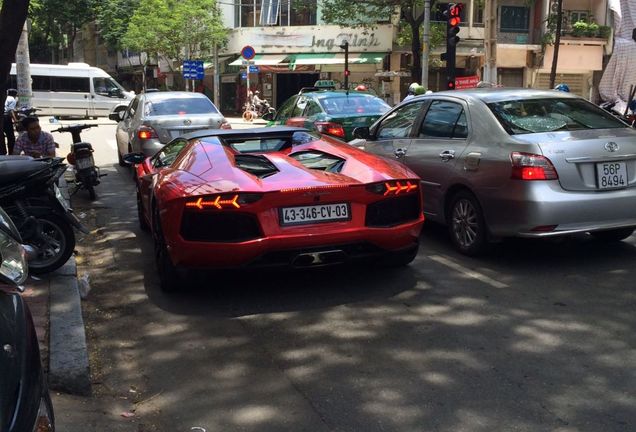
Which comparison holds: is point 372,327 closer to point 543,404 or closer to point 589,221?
point 543,404

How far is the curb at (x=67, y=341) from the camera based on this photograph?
12.2ft

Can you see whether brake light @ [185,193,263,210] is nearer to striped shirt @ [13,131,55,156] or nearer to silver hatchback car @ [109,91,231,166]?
striped shirt @ [13,131,55,156]

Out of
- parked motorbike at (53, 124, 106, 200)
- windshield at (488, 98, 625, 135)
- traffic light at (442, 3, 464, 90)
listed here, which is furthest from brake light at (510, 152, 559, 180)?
traffic light at (442, 3, 464, 90)

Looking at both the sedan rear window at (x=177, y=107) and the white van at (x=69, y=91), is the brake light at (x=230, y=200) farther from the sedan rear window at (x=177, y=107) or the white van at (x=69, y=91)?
the white van at (x=69, y=91)

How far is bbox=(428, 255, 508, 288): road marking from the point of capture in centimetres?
546

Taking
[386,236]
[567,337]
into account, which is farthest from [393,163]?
[567,337]

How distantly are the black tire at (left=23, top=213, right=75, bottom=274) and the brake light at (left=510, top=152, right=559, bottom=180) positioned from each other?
385 cm

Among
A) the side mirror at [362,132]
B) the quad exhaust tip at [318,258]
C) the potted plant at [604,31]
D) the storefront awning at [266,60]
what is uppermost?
the potted plant at [604,31]

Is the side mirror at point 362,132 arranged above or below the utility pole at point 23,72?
below

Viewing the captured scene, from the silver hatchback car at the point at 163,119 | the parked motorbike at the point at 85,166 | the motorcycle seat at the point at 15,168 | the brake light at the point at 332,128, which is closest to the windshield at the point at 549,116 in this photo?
the motorcycle seat at the point at 15,168

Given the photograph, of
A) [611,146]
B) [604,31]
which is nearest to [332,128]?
[611,146]

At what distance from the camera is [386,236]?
5043 mm

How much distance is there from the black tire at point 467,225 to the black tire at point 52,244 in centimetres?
351

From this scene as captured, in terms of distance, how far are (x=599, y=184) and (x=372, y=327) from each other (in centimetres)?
238
